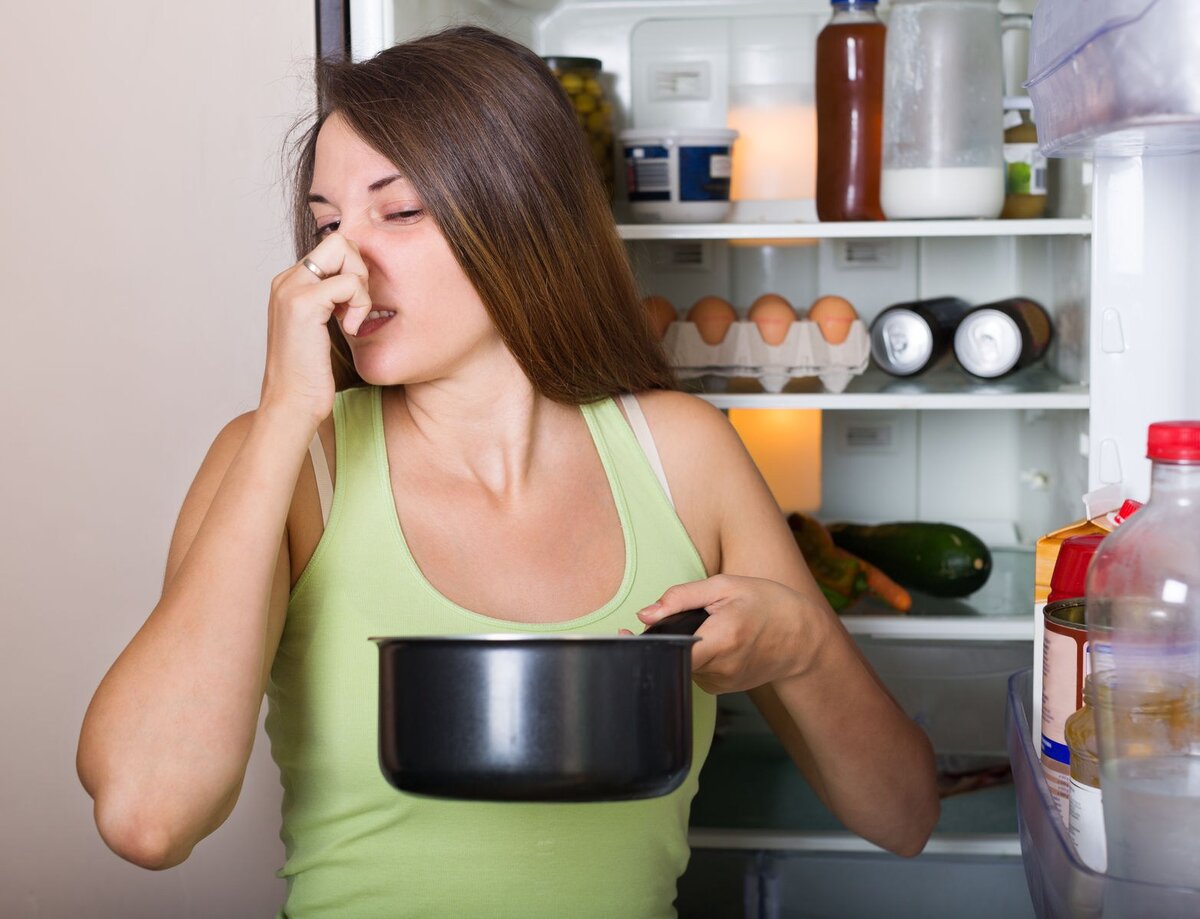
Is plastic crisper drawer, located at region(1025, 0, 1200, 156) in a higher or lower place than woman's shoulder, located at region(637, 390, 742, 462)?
higher

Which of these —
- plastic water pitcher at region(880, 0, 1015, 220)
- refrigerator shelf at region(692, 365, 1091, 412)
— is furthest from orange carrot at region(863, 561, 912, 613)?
plastic water pitcher at region(880, 0, 1015, 220)

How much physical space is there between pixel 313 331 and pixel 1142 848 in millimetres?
646

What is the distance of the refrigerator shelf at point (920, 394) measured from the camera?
1.44 metres

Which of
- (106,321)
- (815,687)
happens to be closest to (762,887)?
(815,687)

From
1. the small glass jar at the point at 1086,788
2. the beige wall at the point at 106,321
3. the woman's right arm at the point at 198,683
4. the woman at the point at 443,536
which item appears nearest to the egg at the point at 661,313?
the woman at the point at 443,536

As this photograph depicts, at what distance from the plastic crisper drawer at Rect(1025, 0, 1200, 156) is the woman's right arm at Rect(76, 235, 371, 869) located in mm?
495

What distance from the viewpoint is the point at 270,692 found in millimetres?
1102

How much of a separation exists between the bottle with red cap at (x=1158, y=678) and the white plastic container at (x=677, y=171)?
101 cm

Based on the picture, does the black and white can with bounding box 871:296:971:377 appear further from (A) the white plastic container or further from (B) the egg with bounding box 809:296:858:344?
(A) the white plastic container

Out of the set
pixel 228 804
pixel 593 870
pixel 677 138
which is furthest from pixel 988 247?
pixel 228 804

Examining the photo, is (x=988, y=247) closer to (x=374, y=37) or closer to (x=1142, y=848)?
(x=374, y=37)

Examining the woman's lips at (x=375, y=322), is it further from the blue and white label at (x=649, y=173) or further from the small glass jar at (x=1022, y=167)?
the small glass jar at (x=1022, y=167)

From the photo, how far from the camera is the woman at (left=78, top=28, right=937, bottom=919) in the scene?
0.93 m

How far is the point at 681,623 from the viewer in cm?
77
